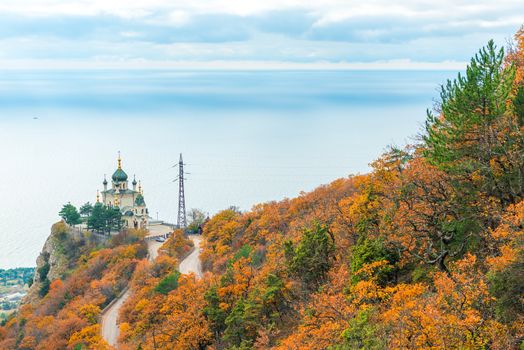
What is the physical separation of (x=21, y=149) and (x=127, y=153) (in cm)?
3576

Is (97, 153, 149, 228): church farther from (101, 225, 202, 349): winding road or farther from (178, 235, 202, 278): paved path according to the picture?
(178, 235, 202, 278): paved path

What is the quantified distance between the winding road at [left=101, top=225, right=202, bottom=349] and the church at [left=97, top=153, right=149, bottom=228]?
6.68 m

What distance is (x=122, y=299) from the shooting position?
44.0m

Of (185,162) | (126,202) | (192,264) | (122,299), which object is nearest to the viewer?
(122,299)

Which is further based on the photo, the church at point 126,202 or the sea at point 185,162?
the sea at point 185,162

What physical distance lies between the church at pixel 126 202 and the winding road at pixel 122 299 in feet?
21.9

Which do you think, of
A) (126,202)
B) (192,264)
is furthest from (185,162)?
(192,264)

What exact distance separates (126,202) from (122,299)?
967 inches

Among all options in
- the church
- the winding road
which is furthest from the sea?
the winding road

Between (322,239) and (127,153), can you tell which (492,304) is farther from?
(127,153)

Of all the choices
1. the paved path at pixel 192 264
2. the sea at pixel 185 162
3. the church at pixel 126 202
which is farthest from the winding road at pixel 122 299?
the sea at pixel 185 162

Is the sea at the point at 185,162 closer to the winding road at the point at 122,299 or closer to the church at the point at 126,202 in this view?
the church at the point at 126,202

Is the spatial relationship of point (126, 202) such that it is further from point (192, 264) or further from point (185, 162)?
point (185, 162)

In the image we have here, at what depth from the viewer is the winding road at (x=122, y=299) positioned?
1474 inches
